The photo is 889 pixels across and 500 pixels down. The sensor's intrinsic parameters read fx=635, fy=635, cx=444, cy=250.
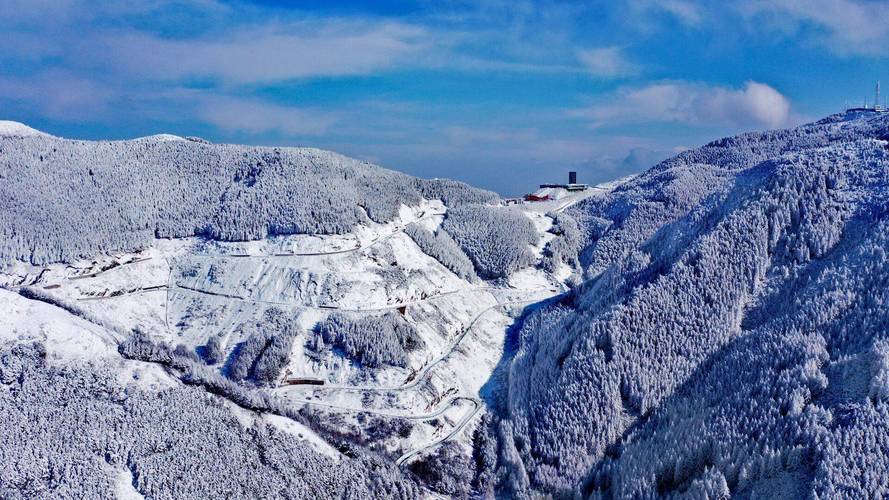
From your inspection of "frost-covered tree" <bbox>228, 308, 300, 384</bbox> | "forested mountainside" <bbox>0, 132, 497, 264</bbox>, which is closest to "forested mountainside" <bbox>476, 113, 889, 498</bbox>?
"frost-covered tree" <bbox>228, 308, 300, 384</bbox>

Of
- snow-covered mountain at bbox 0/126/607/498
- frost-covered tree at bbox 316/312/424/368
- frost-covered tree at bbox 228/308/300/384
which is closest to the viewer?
snow-covered mountain at bbox 0/126/607/498

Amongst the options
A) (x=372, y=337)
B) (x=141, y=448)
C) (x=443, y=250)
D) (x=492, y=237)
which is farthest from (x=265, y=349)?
(x=492, y=237)

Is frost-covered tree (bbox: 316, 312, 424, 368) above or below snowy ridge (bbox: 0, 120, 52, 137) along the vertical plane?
below

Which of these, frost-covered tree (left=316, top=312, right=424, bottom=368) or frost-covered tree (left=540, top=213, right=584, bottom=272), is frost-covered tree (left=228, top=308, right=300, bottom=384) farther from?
frost-covered tree (left=540, top=213, right=584, bottom=272)

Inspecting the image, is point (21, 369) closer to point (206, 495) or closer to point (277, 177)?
point (206, 495)

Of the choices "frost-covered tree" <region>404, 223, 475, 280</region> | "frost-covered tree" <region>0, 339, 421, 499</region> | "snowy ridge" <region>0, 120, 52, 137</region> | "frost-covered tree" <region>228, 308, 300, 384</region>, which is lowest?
"frost-covered tree" <region>0, 339, 421, 499</region>

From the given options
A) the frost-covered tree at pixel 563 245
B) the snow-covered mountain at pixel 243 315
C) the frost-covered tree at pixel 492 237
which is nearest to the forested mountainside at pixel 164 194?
the snow-covered mountain at pixel 243 315
